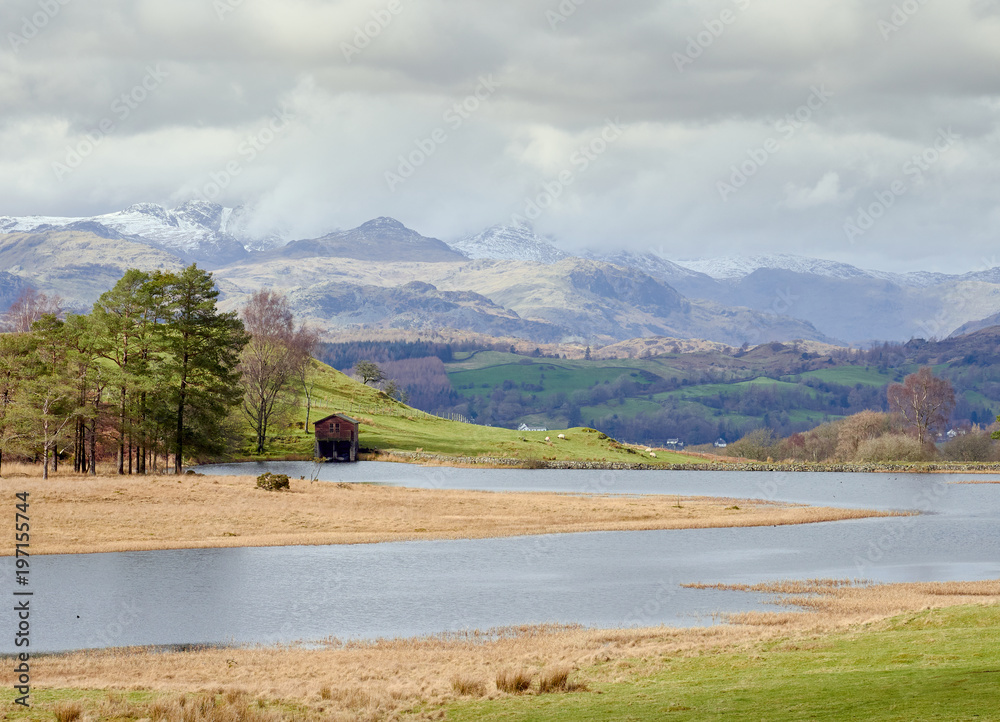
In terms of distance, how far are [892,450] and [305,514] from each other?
132943 mm

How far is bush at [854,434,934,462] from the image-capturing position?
173 m

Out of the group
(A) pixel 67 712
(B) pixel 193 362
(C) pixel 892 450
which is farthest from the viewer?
(C) pixel 892 450

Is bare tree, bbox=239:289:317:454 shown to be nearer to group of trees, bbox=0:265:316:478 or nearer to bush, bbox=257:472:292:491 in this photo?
group of trees, bbox=0:265:316:478

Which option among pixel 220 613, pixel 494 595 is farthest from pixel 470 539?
pixel 220 613

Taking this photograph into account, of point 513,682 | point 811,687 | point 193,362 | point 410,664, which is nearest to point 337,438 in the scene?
point 193,362

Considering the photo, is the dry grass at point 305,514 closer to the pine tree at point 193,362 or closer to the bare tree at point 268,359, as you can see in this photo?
the pine tree at point 193,362

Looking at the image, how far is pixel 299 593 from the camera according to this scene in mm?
47156

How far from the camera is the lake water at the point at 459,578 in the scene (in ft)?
131

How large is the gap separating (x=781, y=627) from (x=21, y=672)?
1044 inches

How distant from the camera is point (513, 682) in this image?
82.1ft

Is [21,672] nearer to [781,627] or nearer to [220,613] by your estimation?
[220,613]

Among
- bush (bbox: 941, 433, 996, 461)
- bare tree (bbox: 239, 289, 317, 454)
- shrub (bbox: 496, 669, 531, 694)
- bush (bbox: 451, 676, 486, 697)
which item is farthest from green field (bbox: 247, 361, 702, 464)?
shrub (bbox: 496, 669, 531, 694)

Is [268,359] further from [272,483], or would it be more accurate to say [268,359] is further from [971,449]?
[971,449]

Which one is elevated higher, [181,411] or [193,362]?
[193,362]
